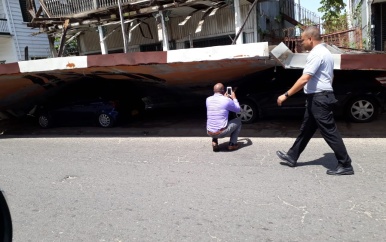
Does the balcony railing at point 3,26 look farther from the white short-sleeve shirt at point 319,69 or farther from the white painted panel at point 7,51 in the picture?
the white short-sleeve shirt at point 319,69

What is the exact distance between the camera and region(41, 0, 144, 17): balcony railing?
1394 cm

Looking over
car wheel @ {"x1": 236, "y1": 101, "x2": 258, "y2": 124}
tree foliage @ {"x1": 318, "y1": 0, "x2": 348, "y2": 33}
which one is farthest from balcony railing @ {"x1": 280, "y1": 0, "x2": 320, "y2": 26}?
car wheel @ {"x1": 236, "y1": 101, "x2": 258, "y2": 124}

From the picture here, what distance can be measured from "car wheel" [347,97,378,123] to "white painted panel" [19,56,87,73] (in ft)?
19.7

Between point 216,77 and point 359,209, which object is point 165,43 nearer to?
point 216,77

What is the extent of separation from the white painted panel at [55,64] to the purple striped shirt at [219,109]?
307 cm

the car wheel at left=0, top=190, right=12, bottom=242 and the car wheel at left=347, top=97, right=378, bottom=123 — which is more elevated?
the car wheel at left=0, top=190, right=12, bottom=242

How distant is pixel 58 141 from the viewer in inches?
319

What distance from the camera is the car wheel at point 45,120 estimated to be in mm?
10078

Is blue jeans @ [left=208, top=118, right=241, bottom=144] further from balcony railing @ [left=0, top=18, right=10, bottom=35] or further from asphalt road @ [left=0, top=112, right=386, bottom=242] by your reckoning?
balcony railing @ [left=0, top=18, right=10, bottom=35]

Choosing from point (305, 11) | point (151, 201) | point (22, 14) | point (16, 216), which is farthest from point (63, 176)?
point (305, 11)

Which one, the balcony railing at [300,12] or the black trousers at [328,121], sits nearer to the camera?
the black trousers at [328,121]

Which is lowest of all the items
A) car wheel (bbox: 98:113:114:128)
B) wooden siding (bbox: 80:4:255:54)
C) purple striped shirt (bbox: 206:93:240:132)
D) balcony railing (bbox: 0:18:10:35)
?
car wheel (bbox: 98:113:114:128)

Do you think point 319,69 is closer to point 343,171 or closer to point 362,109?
point 343,171

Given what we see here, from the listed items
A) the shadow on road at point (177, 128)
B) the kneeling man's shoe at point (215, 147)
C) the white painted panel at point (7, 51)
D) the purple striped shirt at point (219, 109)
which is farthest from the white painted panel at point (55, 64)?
the white painted panel at point (7, 51)
